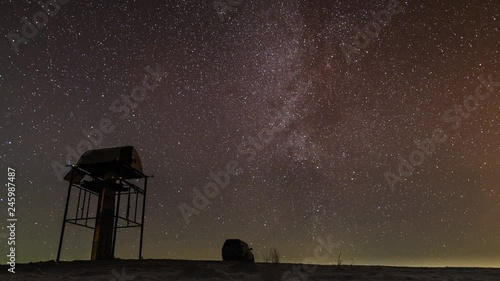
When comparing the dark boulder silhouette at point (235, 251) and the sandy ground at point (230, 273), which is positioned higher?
the dark boulder silhouette at point (235, 251)

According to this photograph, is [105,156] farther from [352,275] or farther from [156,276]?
[352,275]

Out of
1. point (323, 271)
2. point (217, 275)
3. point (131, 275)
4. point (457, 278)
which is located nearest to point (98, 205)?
point (131, 275)

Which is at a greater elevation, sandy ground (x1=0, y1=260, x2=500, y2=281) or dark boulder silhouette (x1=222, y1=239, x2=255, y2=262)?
dark boulder silhouette (x1=222, y1=239, x2=255, y2=262)

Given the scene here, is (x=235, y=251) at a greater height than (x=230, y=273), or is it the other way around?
(x=235, y=251)

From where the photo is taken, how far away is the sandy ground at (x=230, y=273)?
34.4 feet

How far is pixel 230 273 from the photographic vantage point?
11.4 m

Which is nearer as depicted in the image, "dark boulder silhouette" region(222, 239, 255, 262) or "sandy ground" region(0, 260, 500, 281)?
"sandy ground" region(0, 260, 500, 281)

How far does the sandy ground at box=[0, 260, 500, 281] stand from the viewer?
10.5 metres

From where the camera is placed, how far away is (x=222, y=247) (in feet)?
53.5

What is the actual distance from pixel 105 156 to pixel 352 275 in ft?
39.3

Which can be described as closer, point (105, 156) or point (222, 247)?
point (222, 247)

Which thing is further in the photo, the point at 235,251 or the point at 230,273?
the point at 235,251

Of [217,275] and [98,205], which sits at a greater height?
[98,205]

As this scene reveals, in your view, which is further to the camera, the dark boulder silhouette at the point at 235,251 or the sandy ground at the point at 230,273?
the dark boulder silhouette at the point at 235,251
